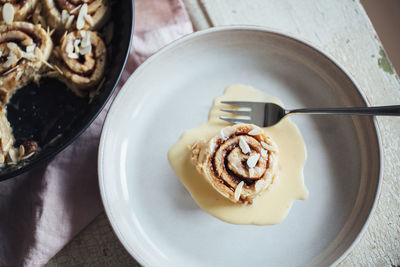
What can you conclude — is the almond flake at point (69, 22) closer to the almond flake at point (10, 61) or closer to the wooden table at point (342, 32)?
the almond flake at point (10, 61)

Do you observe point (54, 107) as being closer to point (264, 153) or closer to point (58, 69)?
point (58, 69)

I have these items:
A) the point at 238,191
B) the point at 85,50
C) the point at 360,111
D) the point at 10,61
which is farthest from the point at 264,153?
the point at 10,61

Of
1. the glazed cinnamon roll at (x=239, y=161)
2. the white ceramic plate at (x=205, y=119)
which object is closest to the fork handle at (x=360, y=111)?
the white ceramic plate at (x=205, y=119)

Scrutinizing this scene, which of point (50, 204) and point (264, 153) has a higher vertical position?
point (264, 153)

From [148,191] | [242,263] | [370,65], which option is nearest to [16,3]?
[148,191]

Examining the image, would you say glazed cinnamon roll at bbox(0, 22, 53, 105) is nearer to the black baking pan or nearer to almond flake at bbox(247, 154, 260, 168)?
the black baking pan

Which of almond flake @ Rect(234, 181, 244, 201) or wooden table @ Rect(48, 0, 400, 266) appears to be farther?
wooden table @ Rect(48, 0, 400, 266)

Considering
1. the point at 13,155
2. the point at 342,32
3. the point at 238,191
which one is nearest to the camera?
the point at 238,191

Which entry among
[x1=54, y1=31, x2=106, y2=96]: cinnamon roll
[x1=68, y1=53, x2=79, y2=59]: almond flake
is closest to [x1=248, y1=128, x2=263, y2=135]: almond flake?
[x1=54, y1=31, x2=106, y2=96]: cinnamon roll

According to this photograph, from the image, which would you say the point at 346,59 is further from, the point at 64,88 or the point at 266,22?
the point at 64,88
